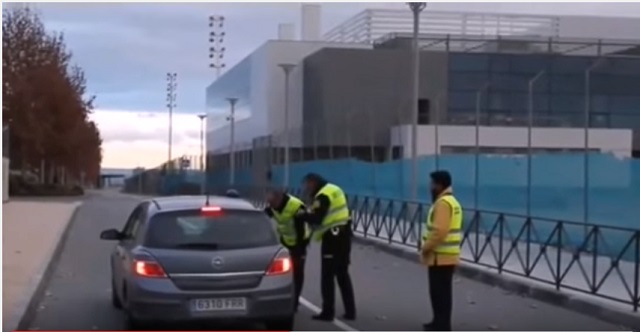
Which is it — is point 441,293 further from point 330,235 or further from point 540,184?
point 540,184

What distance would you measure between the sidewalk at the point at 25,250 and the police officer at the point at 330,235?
3.31 m

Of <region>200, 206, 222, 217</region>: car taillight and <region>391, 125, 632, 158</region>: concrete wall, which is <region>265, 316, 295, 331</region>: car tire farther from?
<region>391, 125, 632, 158</region>: concrete wall

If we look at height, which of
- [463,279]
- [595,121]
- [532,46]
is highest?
[532,46]

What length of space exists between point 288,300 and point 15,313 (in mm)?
3445

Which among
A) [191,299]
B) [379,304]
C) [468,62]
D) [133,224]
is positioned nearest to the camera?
[191,299]

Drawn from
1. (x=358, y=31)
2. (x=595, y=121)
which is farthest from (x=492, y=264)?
(x=358, y=31)

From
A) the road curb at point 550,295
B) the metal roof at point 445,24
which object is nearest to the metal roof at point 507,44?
the metal roof at point 445,24

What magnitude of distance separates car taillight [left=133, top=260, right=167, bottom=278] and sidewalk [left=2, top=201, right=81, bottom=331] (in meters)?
1.79

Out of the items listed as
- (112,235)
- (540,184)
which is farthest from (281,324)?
(540,184)

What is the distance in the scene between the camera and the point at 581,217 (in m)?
22.7

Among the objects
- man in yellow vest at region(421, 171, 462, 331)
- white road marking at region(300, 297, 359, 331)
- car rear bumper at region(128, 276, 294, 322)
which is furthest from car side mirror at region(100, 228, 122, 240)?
man in yellow vest at region(421, 171, 462, 331)

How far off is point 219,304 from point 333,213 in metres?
2.55

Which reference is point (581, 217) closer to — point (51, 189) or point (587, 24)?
point (587, 24)

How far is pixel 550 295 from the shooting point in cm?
1753
